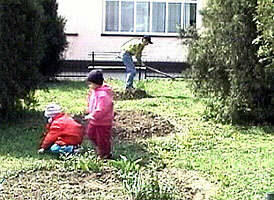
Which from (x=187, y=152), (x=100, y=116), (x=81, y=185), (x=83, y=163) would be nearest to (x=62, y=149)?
(x=100, y=116)

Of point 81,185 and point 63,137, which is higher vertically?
point 63,137

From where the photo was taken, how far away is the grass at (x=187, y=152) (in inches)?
292

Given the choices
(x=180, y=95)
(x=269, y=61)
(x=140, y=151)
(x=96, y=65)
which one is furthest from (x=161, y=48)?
(x=140, y=151)

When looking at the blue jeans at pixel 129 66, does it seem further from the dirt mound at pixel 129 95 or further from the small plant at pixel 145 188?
the small plant at pixel 145 188

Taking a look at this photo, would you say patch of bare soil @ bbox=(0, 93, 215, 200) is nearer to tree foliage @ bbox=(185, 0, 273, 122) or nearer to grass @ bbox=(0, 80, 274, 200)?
grass @ bbox=(0, 80, 274, 200)

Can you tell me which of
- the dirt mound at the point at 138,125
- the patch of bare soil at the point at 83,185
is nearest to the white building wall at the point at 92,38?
the dirt mound at the point at 138,125

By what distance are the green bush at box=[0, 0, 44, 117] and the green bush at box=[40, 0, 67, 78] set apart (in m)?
5.69

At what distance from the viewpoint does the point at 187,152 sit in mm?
8977

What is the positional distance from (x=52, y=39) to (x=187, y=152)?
28.1ft

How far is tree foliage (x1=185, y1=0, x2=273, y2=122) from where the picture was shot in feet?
35.3

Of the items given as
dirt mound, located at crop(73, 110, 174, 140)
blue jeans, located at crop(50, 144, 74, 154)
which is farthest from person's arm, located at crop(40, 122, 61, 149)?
dirt mound, located at crop(73, 110, 174, 140)

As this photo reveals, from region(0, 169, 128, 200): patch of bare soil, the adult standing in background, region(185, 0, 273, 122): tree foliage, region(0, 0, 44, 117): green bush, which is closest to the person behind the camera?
region(0, 169, 128, 200): patch of bare soil

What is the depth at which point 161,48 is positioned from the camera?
22906 millimetres

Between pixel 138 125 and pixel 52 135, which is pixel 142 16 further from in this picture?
pixel 52 135
